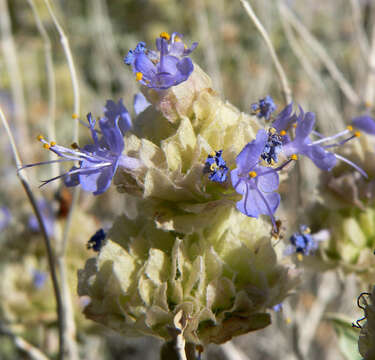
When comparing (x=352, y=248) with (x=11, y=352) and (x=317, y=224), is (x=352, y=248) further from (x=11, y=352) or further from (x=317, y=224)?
(x=11, y=352)

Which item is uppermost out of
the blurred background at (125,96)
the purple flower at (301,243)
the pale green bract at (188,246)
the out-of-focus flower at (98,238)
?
the pale green bract at (188,246)

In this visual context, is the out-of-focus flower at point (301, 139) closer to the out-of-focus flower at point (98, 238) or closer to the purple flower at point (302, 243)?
the purple flower at point (302, 243)

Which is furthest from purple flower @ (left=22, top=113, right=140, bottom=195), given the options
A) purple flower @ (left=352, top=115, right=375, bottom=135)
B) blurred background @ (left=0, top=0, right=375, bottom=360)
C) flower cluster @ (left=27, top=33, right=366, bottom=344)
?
purple flower @ (left=352, top=115, right=375, bottom=135)

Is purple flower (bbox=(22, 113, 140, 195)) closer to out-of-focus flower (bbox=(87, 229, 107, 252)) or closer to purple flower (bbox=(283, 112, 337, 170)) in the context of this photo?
out-of-focus flower (bbox=(87, 229, 107, 252))

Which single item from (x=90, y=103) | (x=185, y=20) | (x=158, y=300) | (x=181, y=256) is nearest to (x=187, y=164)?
(x=181, y=256)

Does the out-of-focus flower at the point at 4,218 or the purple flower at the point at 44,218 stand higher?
the purple flower at the point at 44,218

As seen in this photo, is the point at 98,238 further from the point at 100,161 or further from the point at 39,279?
the point at 39,279

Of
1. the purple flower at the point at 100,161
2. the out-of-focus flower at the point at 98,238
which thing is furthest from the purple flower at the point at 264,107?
the out-of-focus flower at the point at 98,238
